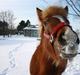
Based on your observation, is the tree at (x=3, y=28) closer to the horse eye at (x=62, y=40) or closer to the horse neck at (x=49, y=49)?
the horse neck at (x=49, y=49)

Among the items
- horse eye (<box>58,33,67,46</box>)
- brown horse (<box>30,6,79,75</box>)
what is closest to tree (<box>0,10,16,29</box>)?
brown horse (<box>30,6,79,75</box>)

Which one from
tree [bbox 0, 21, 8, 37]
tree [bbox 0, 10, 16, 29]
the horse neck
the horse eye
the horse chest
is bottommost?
the horse chest

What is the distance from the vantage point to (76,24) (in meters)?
0.99

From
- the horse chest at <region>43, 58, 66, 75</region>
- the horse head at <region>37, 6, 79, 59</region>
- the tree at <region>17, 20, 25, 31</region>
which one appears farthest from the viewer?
the tree at <region>17, 20, 25, 31</region>

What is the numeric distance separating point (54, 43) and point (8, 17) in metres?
0.29

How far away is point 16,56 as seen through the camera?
3.31ft

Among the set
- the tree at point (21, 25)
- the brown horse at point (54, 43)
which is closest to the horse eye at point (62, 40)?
the brown horse at point (54, 43)

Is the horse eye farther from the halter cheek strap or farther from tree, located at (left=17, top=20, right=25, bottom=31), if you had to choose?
tree, located at (left=17, top=20, right=25, bottom=31)

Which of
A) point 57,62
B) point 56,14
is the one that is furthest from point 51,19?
point 57,62

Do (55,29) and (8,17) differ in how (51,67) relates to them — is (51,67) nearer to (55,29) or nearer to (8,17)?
(55,29)

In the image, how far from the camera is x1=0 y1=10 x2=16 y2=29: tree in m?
0.95

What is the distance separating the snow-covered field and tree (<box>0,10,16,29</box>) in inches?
2.2

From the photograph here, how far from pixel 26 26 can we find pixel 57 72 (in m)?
0.23

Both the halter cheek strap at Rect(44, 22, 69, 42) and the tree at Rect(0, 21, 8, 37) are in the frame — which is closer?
the halter cheek strap at Rect(44, 22, 69, 42)
